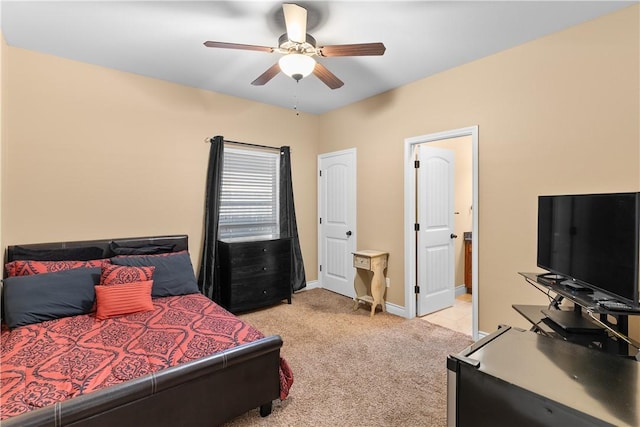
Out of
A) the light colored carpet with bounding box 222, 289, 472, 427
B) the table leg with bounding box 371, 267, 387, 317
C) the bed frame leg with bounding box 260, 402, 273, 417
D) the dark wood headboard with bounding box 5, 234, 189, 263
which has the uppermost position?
the dark wood headboard with bounding box 5, 234, 189, 263

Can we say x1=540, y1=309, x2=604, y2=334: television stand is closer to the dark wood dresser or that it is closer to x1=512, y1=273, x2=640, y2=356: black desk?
x1=512, y1=273, x2=640, y2=356: black desk

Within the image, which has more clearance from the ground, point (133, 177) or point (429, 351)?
point (133, 177)

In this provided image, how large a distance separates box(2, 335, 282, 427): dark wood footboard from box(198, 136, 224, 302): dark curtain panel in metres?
2.08

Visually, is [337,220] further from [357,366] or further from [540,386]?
[540,386]

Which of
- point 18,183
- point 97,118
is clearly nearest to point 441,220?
point 97,118

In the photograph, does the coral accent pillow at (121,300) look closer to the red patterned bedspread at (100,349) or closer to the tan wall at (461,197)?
the red patterned bedspread at (100,349)

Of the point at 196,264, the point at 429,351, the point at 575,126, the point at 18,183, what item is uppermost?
the point at 575,126

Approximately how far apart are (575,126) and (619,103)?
28 cm

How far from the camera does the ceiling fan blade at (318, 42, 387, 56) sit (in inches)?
83.4

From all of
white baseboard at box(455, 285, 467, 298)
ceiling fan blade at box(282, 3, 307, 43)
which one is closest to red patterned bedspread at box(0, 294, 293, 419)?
ceiling fan blade at box(282, 3, 307, 43)

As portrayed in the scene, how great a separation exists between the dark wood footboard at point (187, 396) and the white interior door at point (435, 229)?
2.35 metres

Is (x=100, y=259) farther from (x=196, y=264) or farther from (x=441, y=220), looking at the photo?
(x=441, y=220)

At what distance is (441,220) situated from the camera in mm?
3941

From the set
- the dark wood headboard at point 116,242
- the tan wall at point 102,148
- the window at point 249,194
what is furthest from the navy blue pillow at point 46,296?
the window at point 249,194
